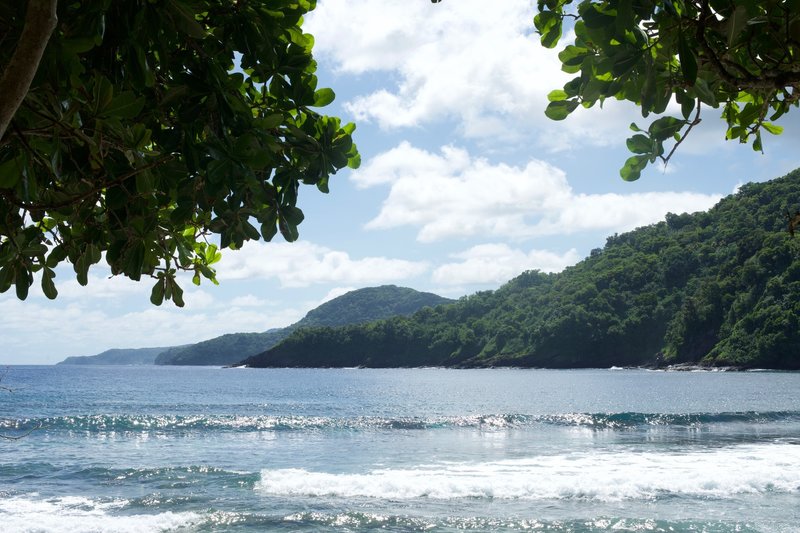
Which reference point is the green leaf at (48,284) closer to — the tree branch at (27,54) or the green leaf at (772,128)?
the tree branch at (27,54)

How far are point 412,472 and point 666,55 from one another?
17939 millimetres

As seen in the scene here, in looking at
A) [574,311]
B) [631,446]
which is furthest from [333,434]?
[574,311]

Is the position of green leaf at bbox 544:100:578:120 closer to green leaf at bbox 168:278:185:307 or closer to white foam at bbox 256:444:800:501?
green leaf at bbox 168:278:185:307

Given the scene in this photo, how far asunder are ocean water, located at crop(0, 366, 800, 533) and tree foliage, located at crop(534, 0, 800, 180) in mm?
5731

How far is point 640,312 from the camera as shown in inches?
3957

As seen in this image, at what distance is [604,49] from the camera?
201cm

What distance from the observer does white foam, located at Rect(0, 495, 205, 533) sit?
43.0ft

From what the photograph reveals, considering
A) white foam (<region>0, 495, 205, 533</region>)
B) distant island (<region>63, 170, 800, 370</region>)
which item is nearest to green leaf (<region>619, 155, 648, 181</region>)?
white foam (<region>0, 495, 205, 533</region>)

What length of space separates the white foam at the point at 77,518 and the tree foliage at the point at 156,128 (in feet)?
38.0

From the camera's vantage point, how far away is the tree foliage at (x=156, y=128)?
7.38 ft

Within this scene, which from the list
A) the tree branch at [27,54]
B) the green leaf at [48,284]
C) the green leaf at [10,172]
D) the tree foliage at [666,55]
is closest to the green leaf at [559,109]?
the tree foliage at [666,55]

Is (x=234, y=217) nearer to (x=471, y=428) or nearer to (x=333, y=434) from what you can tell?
(x=333, y=434)

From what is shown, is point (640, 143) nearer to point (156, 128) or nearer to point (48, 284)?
point (156, 128)

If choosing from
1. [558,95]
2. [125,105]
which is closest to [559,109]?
[558,95]
